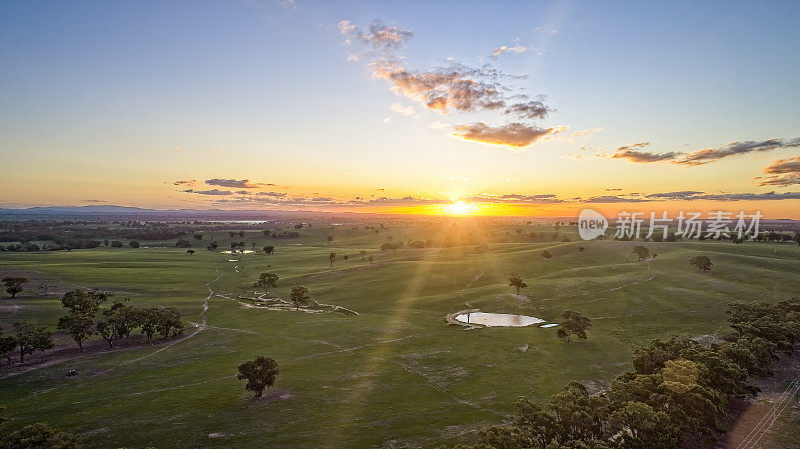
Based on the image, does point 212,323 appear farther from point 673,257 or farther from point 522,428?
point 673,257

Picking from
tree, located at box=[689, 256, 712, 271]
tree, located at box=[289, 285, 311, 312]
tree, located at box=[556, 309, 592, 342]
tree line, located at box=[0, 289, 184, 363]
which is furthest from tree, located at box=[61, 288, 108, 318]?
tree, located at box=[689, 256, 712, 271]

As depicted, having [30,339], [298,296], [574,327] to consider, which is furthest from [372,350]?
[30,339]

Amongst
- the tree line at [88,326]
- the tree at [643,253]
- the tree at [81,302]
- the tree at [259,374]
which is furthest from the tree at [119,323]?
the tree at [643,253]

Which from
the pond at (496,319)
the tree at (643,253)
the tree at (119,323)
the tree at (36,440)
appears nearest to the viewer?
the tree at (36,440)

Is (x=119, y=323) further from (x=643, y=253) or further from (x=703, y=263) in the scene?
(x=643, y=253)

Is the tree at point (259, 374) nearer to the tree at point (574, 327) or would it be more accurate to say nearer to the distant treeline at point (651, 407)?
the distant treeline at point (651, 407)

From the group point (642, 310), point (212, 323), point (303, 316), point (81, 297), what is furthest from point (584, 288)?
point (81, 297)
